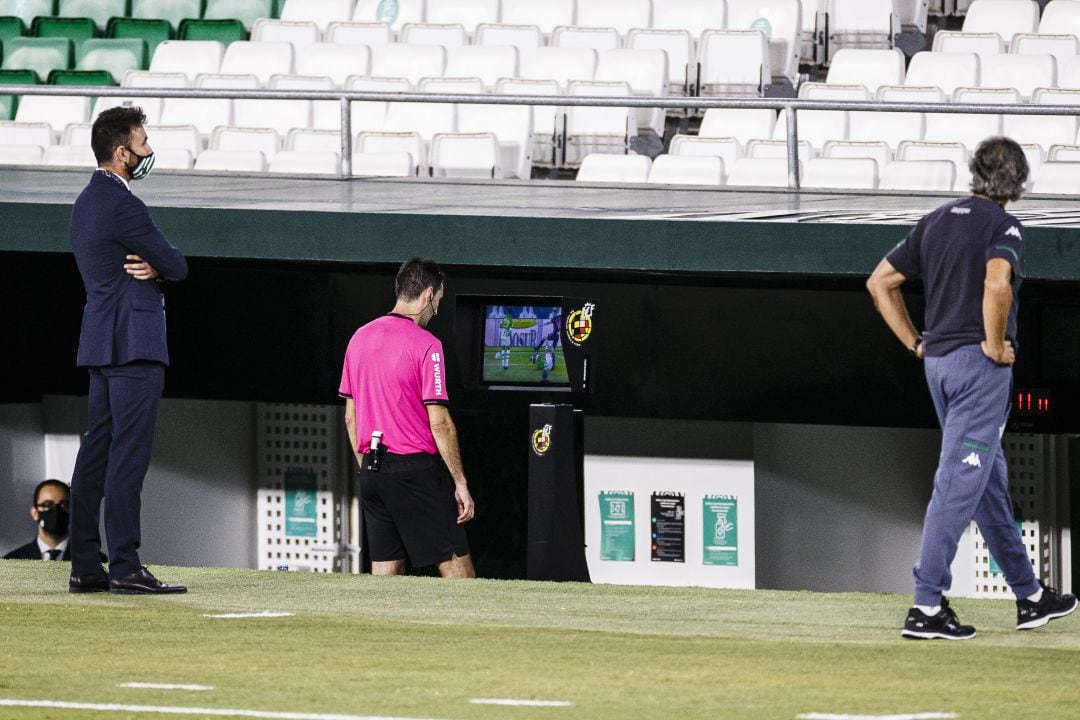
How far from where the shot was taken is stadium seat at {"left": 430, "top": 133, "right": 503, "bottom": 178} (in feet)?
41.0

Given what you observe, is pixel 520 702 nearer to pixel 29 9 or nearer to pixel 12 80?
pixel 12 80

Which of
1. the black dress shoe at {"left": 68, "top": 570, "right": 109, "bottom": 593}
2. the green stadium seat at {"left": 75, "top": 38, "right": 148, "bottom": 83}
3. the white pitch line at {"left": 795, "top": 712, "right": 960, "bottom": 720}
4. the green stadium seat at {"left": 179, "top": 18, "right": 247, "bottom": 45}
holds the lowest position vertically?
the white pitch line at {"left": 795, "top": 712, "right": 960, "bottom": 720}

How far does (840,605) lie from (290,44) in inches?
388

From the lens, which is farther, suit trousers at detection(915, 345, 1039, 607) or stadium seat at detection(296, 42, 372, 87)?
stadium seat at detection(296, 42, 372, 87)

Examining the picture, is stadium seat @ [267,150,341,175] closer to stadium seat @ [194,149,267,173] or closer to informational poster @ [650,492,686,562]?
stadium seat @ [194,149,267,173]

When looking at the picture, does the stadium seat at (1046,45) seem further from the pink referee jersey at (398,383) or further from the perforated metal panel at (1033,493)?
the pink referee jersey at (398,383)

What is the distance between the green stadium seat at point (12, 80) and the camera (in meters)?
15.3

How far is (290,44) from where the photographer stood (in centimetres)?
1526

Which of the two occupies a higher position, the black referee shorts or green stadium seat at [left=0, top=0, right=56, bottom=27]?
green stadium seat at [left=0, top=0, right=56, bottom=27]

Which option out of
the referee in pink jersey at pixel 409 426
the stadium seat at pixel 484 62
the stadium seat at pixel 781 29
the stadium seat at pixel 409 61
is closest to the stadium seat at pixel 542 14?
the stadium seat at pixel 484 62

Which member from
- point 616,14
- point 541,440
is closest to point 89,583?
point 541,440

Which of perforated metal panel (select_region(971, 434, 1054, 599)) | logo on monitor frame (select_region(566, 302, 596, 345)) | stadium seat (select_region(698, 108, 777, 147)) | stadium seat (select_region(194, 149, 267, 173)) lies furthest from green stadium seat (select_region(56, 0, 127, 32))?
perforated metal panel (select_region(971, 434, 1054, 599))

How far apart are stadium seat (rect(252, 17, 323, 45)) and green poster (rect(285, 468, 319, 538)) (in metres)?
5.30

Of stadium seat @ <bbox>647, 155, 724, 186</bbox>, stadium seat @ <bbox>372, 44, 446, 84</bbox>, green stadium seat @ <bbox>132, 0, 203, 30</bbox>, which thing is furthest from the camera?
green stadium seat @ <bbox>132, 0, 203, 30</bbox>
